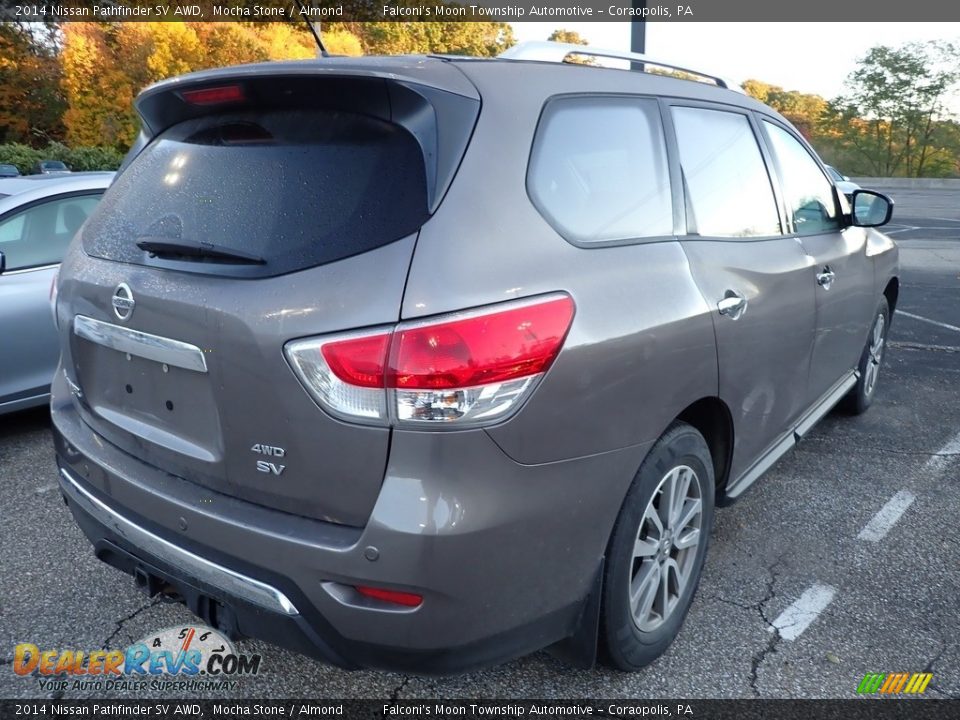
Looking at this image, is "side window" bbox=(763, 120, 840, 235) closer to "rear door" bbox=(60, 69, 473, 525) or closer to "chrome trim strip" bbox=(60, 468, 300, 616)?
"rear door" bbox=(60, 69, 473, 525)

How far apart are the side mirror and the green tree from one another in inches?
1539

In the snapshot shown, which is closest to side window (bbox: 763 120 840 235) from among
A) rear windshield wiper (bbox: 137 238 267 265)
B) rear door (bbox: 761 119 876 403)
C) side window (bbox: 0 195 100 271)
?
rear door (bbox: 761 119 876 403)

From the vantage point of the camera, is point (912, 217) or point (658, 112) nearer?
point (658, 112)

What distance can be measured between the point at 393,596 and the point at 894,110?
43358mm

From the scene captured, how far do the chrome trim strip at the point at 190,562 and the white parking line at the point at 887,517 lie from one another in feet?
8.49

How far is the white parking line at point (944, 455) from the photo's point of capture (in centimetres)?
421

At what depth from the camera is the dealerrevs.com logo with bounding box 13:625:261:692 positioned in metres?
2.53

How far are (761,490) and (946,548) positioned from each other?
822 mm

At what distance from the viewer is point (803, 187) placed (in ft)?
12.0

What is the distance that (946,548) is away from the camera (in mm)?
3346

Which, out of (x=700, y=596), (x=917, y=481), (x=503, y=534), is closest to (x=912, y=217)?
(x=917, y=481)

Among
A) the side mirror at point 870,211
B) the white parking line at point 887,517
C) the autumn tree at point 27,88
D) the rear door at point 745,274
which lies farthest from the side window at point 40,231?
the autumn tree at point 27,88

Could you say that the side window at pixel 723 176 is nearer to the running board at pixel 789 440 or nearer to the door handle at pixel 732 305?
A: the door handle at pixel 732 305

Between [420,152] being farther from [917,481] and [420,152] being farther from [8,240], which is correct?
[8,240]
